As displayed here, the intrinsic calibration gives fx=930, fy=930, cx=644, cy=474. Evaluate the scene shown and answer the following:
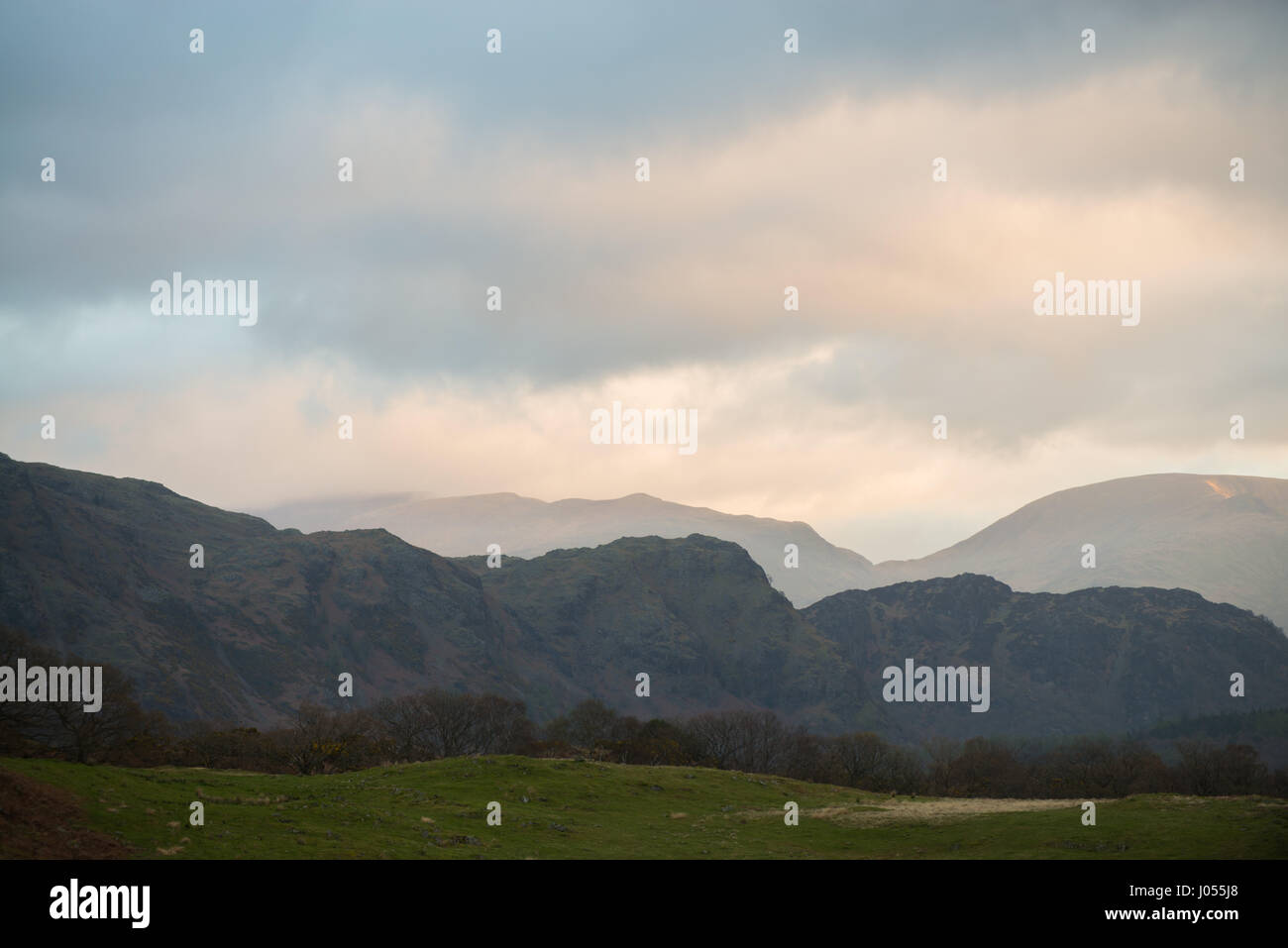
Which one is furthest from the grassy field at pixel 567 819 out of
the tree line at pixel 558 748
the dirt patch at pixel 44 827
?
the tree line at pixel 558 748

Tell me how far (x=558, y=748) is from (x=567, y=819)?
72606 millimetres

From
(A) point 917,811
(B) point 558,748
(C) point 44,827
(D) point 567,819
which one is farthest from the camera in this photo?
(B) point 558,748

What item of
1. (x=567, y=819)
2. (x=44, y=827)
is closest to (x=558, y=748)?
(x=567, y=819)

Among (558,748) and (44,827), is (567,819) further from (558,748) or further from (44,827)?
(558,748)

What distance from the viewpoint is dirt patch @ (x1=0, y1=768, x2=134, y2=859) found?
110ft

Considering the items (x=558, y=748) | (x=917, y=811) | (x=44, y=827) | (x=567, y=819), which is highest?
(x=44, y=827)

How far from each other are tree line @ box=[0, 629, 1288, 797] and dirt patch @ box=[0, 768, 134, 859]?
35.2 metres

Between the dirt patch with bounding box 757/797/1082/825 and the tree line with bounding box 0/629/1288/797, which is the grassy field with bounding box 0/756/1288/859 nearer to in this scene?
the dirt patch with bounding box 757/797/1082/825

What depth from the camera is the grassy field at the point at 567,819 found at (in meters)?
39.8

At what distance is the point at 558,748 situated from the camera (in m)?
129
